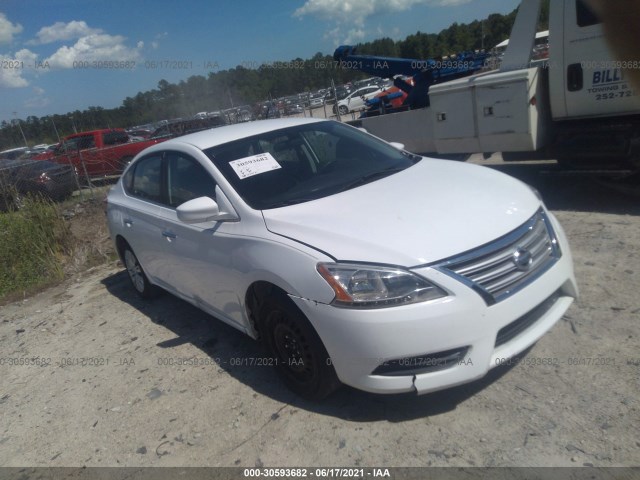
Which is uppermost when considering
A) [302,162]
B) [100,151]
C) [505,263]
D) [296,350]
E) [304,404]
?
[302,162]

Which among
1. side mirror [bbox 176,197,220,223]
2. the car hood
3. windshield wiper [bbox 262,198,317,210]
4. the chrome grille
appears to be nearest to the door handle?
the car hood

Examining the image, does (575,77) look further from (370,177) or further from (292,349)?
(292,349)

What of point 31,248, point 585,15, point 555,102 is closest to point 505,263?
point 555,102

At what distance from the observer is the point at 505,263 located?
271cm

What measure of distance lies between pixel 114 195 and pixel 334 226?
343cm

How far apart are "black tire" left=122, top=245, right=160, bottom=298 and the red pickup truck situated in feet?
31.5

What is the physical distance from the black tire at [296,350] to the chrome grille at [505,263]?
841mm

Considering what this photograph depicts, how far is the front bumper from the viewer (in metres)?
2.53

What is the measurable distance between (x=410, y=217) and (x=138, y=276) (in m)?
3.52

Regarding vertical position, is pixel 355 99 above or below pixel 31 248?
above

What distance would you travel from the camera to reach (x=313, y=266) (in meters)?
2.74

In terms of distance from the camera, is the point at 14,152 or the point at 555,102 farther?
the point at 14,152

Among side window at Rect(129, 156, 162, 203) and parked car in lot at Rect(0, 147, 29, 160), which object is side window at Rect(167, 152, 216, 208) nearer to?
side window at Rect(129, 156, 162, 203)

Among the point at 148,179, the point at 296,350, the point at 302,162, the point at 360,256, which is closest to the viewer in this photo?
the point at 360,256
